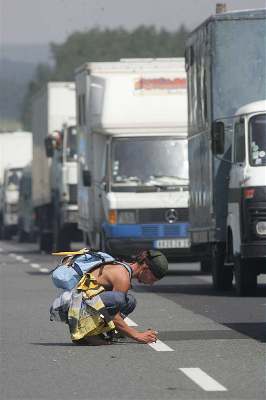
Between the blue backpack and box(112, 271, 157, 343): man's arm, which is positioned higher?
the blue backpack

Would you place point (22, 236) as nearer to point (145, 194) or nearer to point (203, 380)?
point (145, 194)

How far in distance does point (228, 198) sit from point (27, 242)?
121ft

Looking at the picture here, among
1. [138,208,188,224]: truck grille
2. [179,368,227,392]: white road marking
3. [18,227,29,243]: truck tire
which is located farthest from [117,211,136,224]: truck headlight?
[18,227,29,243]: truck tire

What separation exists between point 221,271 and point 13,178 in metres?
37.2

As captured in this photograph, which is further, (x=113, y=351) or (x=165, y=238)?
(x=165, y=238)

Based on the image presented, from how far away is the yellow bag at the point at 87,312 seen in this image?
519 inches

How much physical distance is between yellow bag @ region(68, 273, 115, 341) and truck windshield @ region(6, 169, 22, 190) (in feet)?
149

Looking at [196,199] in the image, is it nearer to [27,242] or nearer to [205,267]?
[205,267]

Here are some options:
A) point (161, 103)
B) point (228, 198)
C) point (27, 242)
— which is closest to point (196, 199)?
point (228, 198)

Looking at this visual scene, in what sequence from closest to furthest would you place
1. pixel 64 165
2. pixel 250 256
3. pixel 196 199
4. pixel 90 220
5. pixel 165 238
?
1. pixel 250 256
2. pixel 196 199
3. pixel 165 238
4. pixel 90 220
5. pixel 64 165

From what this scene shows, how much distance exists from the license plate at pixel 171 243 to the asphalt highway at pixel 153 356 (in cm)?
643

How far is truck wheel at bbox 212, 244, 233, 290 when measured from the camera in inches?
874

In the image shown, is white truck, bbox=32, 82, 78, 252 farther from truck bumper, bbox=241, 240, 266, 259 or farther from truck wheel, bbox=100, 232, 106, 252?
truck bumper, bbox=241, 240, 266, 259

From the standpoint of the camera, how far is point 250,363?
11.8 metres
